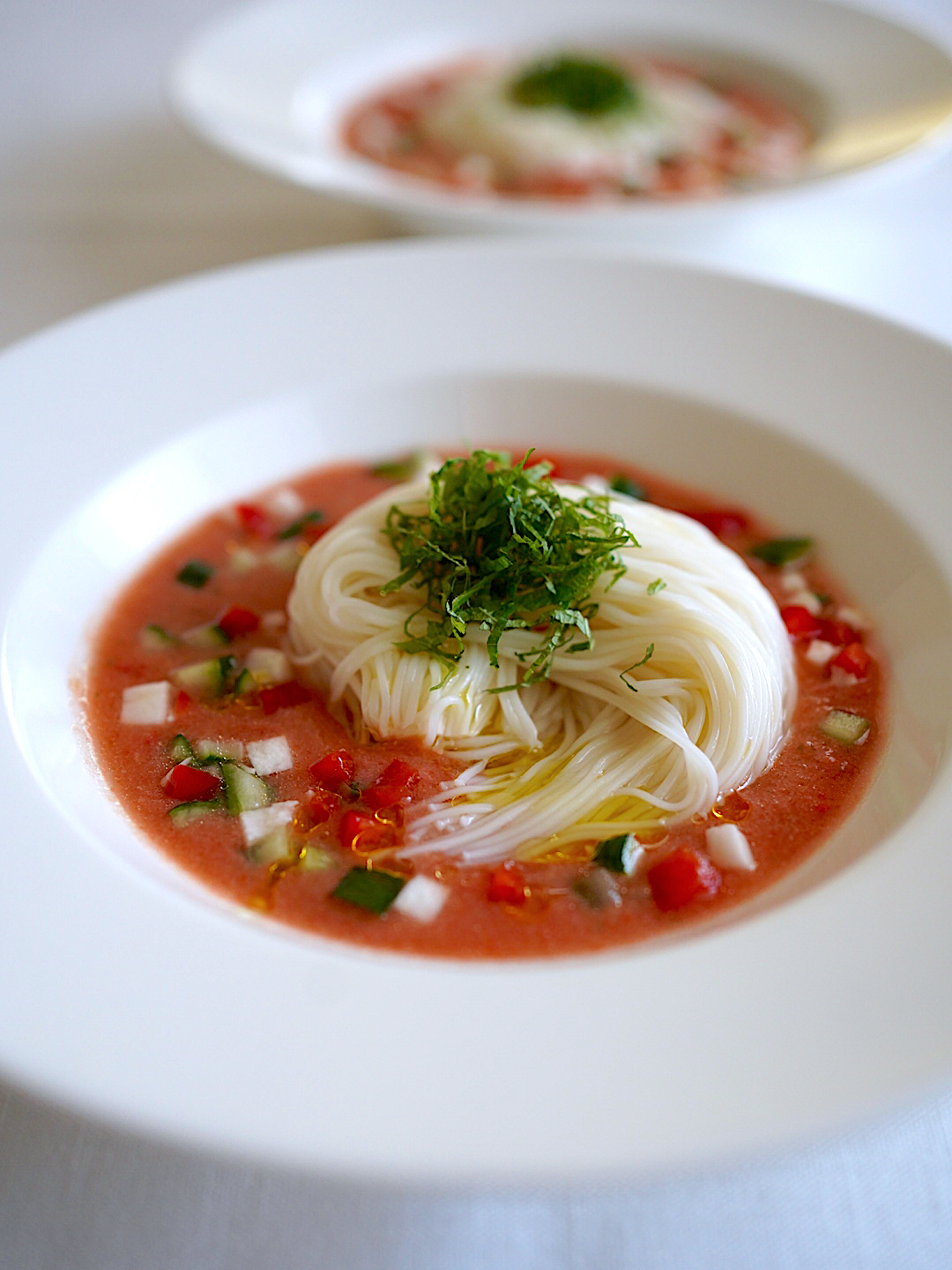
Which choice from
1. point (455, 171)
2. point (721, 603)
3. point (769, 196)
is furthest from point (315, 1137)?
point (455, 171)

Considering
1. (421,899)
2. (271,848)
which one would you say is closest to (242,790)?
(271,848)

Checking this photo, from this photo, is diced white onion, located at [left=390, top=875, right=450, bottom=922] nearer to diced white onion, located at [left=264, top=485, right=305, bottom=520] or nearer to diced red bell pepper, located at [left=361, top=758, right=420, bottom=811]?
diced red bell pepper, located at [left=361, top=758, right=420, bottom=811]

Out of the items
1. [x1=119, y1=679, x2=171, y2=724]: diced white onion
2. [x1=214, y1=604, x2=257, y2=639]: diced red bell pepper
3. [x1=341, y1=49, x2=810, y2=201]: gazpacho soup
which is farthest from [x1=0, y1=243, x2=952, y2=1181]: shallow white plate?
[x1=341, y1=49, x2=810, y2=201]: gazpacho soup

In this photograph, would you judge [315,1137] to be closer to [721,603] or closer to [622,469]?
[721,603]

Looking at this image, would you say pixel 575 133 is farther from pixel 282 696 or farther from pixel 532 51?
pixel 282 696

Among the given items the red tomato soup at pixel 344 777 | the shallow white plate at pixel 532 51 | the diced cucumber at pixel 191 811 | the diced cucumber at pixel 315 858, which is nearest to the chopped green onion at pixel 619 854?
the red tomato soup at pixel 344 777

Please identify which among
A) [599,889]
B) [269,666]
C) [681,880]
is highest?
[681,880]

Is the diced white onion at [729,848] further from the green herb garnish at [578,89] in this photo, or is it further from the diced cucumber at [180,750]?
the green herb garnish at [578,89]
